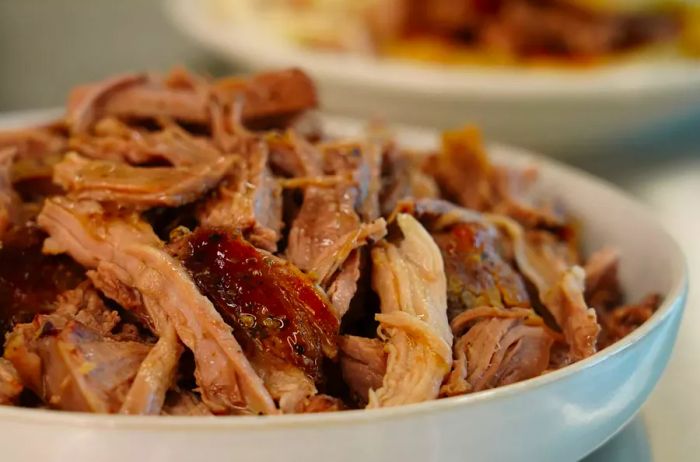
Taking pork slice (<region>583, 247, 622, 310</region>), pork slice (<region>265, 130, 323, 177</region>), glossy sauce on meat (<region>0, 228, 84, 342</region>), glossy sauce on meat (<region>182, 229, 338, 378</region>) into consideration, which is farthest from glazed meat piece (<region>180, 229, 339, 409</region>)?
pork slice (<region>583, 247, 622, 310</region>)

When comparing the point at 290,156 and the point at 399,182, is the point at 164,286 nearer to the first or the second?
the point at 290,156

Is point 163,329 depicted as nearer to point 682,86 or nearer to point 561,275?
point 561,275

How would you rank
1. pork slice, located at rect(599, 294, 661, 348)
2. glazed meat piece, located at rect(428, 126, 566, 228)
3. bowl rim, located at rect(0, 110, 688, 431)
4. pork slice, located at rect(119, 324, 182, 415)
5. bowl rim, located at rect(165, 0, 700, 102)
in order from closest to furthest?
bowl rim, located at rect(0, 110, 688, 431) < pork slice, located at rect(119, 324, 182, 415) < pork slice, located at rect(599, 294, 661, 348) < glazed meat piece, located at rect(428, 126, 566, 228) < bowl rim, located at rect(165, 0, 700, 102)

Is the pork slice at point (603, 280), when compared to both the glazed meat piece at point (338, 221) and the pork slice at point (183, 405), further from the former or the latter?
the pork slice at point (183, 405)

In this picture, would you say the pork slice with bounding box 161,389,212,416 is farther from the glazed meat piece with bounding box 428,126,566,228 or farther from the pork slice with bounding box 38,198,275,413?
the glazed meat piece with bounding box 428,126,566,228

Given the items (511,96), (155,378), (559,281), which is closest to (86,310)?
(155,378)

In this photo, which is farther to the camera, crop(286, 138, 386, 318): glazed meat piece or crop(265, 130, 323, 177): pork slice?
crop(265, 130, 323, 177): pork slice
